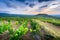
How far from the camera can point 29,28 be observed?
5113 millimetres

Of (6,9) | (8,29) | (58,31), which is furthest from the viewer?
(6,9)

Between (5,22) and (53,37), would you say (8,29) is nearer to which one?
(5,22)

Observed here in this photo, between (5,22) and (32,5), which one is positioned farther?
(32,5)

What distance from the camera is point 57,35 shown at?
16.8 feet

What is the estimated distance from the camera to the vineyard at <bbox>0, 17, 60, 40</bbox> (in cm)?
473

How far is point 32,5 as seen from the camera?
5766 mm

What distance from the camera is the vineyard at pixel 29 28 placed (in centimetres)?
473

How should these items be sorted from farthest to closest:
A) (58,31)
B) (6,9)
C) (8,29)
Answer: (6,9) → (58,31) → (8,29)

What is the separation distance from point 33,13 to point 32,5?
298mm

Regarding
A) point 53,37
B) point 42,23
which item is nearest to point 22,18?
point 42,23

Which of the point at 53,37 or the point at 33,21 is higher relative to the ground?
the point at 33,21

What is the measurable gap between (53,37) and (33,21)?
2.39 feet

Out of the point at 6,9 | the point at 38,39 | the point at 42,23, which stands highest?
the point at 6,9

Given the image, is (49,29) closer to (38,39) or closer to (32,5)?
(38,39)
